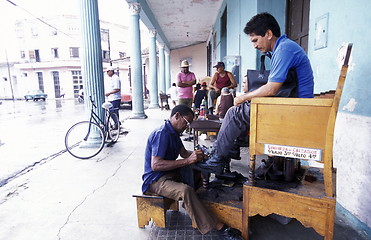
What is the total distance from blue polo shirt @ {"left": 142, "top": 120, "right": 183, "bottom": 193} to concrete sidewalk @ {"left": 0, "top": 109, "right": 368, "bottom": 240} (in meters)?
0.49

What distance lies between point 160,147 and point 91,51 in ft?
12.2

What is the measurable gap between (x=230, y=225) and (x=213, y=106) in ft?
14.7

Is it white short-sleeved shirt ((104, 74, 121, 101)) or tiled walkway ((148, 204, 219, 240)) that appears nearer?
tiled walkway ((148, 204, 219, 240))

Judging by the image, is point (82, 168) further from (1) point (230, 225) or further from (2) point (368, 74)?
(2) point (368, 74)

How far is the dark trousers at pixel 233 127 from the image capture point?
219cm

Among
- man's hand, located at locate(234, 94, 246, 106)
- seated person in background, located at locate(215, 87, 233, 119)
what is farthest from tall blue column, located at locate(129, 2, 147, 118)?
man's hand, located at locate(234, 94, 246, 106)

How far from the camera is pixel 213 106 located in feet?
20.9

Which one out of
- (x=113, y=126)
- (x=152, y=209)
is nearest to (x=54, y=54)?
(x=113, y=126)

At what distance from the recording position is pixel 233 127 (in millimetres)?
2238

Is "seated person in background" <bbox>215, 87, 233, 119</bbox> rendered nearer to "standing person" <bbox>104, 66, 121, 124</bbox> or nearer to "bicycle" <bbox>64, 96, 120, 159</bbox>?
"bicycle" <bbox>64, 96, 120, 159</bbox>

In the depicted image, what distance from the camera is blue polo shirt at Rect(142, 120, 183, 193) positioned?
2.19 meters

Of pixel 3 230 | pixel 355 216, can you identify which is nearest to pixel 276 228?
pixel 355 216

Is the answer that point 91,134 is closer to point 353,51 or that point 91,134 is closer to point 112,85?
point 112,85

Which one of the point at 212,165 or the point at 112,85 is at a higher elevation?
the point at 112,85
